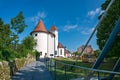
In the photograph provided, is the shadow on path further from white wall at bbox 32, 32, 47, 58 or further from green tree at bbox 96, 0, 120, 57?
white wall at bbox 32, 32, 47, 58

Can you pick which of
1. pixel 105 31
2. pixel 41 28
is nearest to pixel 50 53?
pixel 41 28

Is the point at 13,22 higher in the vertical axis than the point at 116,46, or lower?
higher

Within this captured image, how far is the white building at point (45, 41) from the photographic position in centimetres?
7006

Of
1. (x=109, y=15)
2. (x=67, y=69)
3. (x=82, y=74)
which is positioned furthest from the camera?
(x=109, y=15)

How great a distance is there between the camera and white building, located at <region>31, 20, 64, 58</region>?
7006 cm

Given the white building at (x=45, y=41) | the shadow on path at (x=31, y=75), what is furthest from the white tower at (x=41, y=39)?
the shadow on path at (x=31, y=75)

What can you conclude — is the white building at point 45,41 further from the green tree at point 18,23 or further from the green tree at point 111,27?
the green tree at point 111,27

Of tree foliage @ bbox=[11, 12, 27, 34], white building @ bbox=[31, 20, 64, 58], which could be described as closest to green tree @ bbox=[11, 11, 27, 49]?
tree foliage @ bbox=[11, 12, 27, 34]

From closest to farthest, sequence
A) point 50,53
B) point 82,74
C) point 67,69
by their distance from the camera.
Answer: point 82,74 → point 67,69 → point 50,53

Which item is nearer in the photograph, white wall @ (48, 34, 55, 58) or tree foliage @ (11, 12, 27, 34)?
tree foliage @ (11, 12, 27, 34)

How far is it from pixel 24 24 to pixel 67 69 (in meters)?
37.9

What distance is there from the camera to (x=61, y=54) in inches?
3322

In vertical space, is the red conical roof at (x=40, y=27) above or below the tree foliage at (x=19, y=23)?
above

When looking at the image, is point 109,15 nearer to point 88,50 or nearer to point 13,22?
point 13,22
